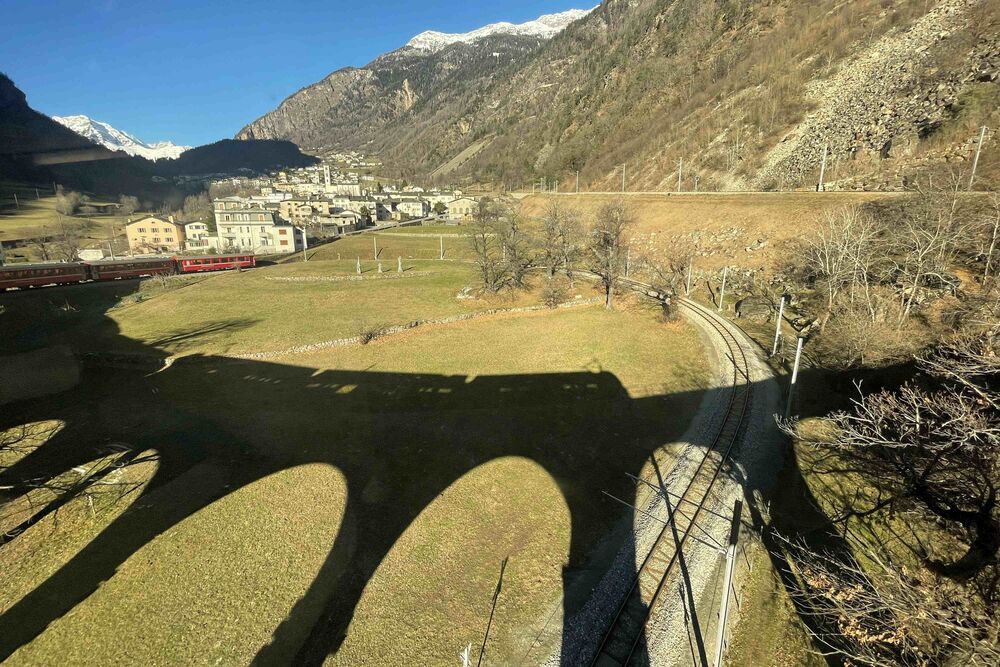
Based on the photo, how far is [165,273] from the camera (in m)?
61.6

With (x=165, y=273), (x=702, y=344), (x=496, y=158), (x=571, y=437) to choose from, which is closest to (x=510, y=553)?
(x=571, y=437)

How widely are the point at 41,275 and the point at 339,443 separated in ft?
194

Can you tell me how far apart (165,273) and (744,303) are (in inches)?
3016

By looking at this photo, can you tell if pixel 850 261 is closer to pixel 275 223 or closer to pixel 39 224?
pixel 275 223

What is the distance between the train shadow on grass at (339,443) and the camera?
11.3m

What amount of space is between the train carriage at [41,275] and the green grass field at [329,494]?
2788 centimetres

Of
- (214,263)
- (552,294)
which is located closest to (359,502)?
(552,294)

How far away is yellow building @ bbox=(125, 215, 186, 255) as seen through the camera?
8981 cm

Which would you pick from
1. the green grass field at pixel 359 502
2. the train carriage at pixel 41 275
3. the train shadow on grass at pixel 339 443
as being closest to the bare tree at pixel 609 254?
the green grass field at pixel 359 502

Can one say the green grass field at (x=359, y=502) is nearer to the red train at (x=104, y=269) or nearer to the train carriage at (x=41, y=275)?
the train carriage at (x=41, y=275)

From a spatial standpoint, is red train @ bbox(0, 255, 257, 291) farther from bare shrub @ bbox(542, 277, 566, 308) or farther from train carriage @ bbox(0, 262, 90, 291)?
bare shrub @ bbox(542, 277, 566, 308)

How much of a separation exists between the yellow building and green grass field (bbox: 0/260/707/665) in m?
75.3

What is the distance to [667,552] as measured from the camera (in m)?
12.2

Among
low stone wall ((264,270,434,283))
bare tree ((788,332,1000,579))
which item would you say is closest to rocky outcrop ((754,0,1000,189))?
bare tree ((788,332,1000,579))
